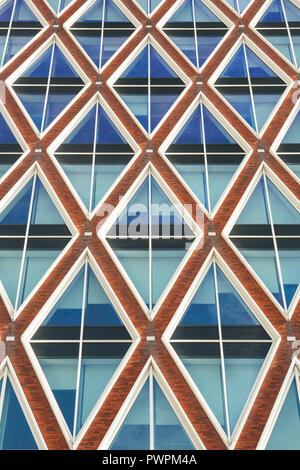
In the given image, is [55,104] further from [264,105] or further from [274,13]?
[274,13]

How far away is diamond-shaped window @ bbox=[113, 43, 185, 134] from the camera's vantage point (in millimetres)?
24406

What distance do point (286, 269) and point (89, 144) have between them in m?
9.54

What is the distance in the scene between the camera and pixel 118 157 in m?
22.8

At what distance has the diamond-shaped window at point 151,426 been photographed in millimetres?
16328

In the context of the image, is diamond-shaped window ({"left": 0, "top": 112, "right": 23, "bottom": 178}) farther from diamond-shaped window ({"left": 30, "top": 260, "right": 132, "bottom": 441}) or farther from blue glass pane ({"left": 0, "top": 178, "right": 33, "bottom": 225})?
diamond-shaped window ({"left": 30, "top": 260, "right": 132, "bottom": 441})

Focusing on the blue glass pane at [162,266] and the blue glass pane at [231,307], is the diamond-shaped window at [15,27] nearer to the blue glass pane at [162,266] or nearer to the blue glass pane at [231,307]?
the blue glass pane at [162,266]

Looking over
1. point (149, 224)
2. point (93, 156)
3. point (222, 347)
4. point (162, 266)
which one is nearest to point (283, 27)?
point (93, 156)

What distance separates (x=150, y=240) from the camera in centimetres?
2052

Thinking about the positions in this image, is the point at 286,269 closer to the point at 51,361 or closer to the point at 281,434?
the point at 281,434

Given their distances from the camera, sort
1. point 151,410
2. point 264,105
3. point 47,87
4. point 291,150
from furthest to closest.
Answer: point 47,87 → point 264,105 → point 291,150 → point 151,410

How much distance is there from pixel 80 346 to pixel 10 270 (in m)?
4.05

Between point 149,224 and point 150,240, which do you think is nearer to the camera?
Answer: point 150,240

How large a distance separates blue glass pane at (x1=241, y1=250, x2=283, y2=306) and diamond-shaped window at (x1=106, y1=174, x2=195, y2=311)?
2251 millimetres

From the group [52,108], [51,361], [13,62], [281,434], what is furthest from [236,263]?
[13,62]
